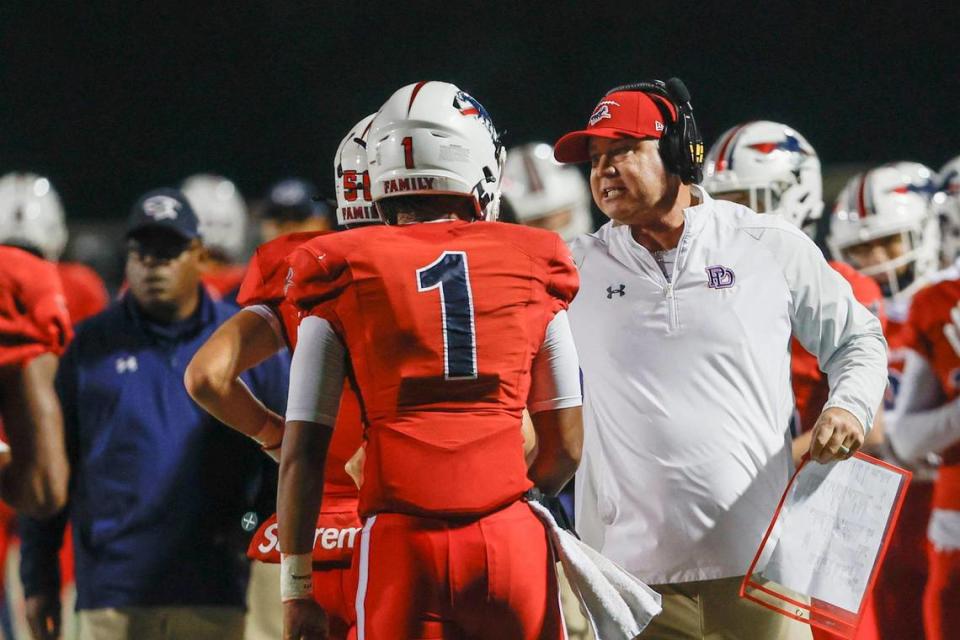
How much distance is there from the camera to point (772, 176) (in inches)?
186

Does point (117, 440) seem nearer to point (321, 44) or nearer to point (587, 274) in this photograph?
point (587, 274)

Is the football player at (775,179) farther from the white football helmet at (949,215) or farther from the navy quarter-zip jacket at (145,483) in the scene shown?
the navy quarter-zip jacket at (145,483)

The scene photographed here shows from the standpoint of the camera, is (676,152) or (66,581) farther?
(66,581)

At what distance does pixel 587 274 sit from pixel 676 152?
389 millimetres

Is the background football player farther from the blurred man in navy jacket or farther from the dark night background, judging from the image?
the dark night background

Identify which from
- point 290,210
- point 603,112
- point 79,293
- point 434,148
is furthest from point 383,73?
point 434,148

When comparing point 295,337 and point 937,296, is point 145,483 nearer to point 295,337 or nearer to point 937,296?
point 295,337

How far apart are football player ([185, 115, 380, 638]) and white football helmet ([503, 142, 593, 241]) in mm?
2828

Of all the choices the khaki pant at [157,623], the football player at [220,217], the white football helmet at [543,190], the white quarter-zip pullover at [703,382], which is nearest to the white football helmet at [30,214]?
the football player at [220,217]

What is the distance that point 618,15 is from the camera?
39.3 ft

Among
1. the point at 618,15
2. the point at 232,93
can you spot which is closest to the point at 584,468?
the point at 618,15

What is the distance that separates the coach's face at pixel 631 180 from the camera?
11.7 feet

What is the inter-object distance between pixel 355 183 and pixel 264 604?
215cm

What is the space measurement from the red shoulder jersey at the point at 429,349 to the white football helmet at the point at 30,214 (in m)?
3.84
